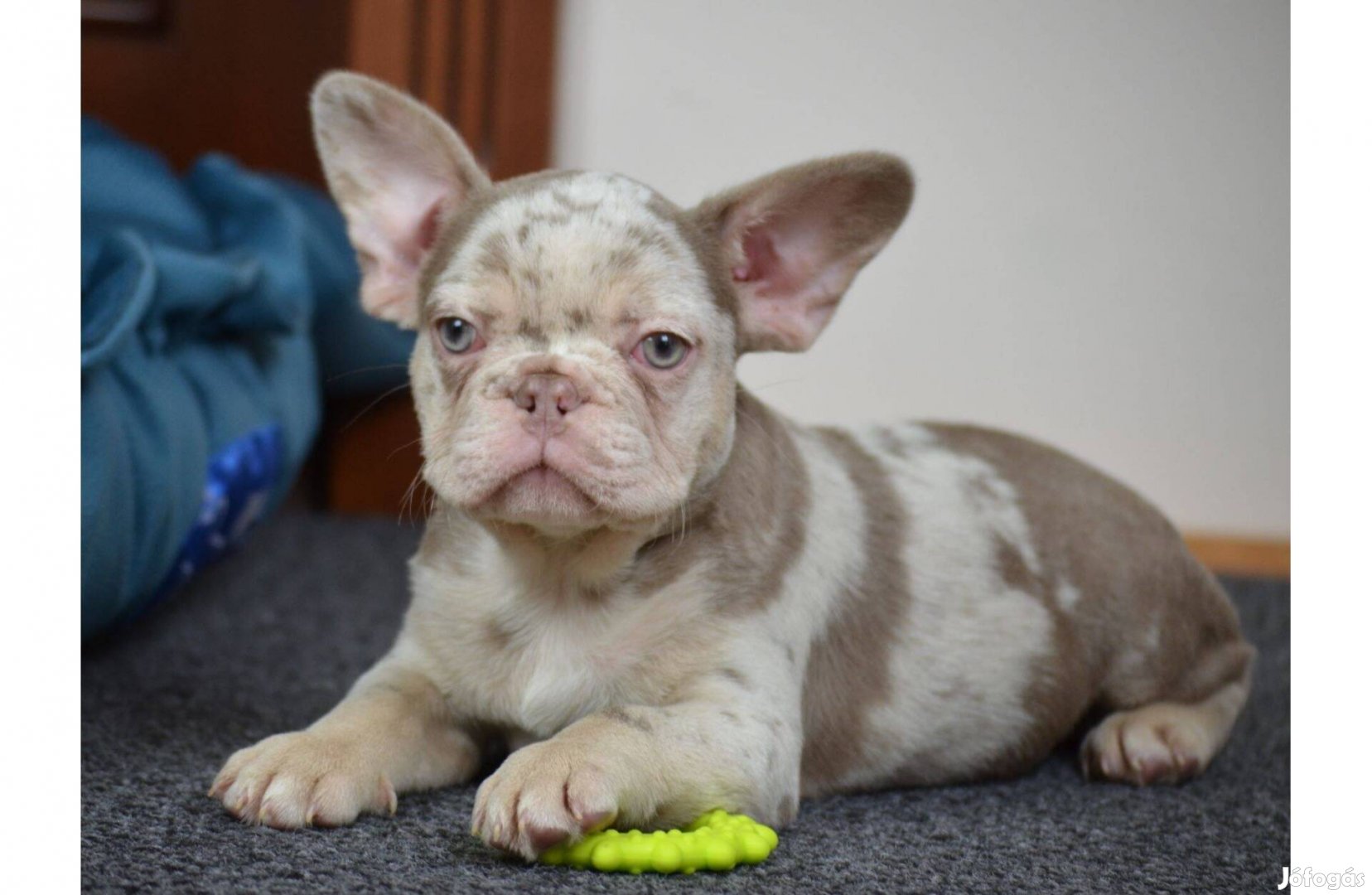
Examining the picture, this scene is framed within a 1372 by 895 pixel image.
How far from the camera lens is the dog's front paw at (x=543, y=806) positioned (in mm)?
1719

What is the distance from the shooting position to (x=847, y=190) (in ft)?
7.22

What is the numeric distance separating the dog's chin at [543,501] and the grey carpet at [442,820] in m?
0.41

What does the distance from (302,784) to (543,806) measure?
1.13 feet

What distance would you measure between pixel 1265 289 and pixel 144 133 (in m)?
3.65

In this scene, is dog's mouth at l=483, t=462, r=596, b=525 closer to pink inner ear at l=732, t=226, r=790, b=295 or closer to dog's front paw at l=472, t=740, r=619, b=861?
dog's front paw at l=472, t=740, r=619, b=861

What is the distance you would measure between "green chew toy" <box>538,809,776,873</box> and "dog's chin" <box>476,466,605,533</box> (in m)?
0.39

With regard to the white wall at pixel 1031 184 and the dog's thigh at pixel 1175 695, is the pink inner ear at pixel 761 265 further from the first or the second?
the dog's thigh at pixel 1175 695

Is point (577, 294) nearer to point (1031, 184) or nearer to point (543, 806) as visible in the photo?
point (543, 806)

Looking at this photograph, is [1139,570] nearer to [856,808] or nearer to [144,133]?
[856,808]

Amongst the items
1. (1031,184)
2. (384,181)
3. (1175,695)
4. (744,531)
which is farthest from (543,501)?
(1031,184)

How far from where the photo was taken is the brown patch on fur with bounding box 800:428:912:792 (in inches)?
87.1

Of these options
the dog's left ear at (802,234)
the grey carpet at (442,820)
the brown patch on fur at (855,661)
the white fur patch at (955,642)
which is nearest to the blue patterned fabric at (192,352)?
the grey carpet at (442,820)

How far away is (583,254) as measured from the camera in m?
1.97
